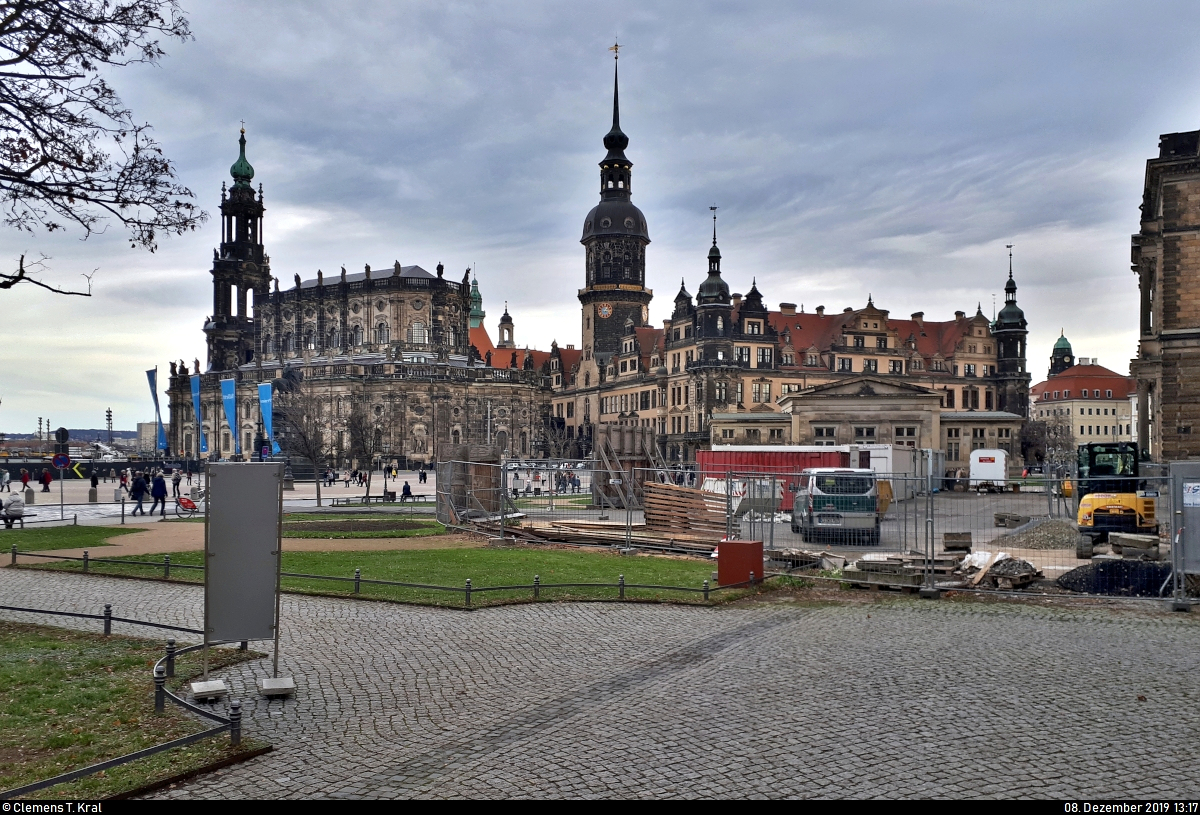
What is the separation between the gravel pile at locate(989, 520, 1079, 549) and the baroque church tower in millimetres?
109698

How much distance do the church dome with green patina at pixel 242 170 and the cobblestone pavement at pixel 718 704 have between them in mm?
119264

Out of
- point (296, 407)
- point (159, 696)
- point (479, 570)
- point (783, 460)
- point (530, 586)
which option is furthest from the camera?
point (296, 407)

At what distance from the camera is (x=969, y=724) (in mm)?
8508

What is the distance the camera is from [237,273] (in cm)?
12038

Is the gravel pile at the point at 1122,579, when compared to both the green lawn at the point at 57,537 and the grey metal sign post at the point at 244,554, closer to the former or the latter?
the grey metal sign post at the point at 244,554

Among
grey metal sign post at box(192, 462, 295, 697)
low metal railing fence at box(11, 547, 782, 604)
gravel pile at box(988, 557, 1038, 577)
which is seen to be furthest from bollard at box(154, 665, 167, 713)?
gravel pile at box(988, 557, 1038, 577)

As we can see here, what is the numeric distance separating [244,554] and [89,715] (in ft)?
6.26

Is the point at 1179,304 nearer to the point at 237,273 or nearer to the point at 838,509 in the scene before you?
the point at 838,509

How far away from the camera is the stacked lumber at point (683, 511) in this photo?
79.3ft

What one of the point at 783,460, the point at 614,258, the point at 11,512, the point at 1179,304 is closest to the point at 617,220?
the point at 614,258

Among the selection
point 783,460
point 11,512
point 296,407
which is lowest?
point 11,512

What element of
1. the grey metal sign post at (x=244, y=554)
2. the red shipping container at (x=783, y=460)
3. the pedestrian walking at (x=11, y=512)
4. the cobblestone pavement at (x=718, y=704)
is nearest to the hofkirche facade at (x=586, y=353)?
the red shipping container at (x=783, y=460)

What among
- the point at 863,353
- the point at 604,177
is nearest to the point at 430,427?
the point at 604,177

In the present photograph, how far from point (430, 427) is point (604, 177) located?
3673cm
